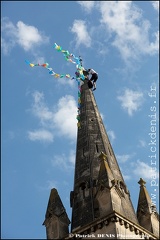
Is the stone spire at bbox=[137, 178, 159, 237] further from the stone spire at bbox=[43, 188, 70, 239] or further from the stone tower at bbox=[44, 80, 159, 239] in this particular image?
the stone spire at bbox=[43, 188, 70, 239]

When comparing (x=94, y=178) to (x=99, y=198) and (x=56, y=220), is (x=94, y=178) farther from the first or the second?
(x=56, y=220)

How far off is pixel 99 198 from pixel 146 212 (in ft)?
10.1

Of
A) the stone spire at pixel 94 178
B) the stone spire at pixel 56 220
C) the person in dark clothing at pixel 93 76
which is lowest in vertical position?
the stone spire at pixel 56 220

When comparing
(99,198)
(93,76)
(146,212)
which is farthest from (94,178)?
(93,76)

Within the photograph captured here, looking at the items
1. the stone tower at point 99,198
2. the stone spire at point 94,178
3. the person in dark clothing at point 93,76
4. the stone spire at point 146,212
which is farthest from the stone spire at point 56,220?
the person in dark clothing at point 93,76

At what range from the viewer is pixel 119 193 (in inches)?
941

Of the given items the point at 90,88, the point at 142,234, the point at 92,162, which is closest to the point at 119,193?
the point at 142,234

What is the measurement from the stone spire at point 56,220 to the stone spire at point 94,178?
22.5 inches

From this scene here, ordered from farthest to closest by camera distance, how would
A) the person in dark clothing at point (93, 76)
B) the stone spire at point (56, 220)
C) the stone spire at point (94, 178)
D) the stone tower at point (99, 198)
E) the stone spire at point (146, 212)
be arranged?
the person in dark clothing at point (93, 76), the stone spire at point (146, 212), the stone spire at point (56, 220), the stone spire at point (94, 178), the stone tower at point (99, 198)

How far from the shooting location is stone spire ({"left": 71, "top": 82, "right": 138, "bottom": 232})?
23.6 metres

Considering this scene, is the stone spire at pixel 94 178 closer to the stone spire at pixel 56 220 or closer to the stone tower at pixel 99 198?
the stone tower at pixel 99 198

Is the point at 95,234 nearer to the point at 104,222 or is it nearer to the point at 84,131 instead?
the point at 104,222

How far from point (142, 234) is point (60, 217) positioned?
4.42m

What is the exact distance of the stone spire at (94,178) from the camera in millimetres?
23609
